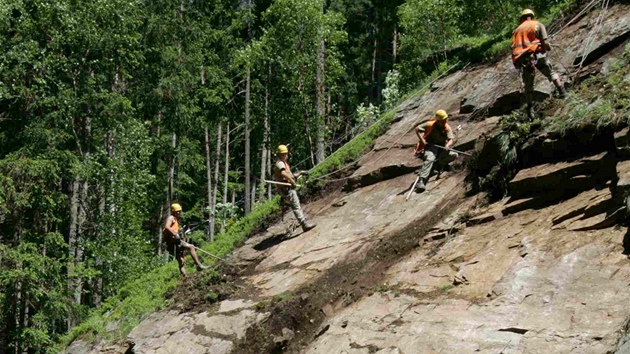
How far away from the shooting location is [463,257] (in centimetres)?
912

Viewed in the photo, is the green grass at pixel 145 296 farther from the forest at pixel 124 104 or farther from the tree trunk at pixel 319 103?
the tree trunk at pixel 319 103

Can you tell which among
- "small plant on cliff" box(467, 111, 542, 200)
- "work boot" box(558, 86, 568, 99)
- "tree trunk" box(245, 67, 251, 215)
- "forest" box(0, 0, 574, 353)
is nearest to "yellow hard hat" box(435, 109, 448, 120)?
"small plant on cliff" box(467, 111, 542, 200)

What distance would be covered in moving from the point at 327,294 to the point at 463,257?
224cm

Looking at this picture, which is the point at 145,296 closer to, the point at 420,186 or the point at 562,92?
the point at 420,186

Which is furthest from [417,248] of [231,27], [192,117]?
[231,27]

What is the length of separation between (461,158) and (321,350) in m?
5.11

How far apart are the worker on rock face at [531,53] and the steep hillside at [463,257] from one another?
1.47 ft

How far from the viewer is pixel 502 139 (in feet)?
35.0

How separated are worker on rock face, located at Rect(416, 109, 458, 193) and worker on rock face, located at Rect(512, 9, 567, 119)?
1.59m

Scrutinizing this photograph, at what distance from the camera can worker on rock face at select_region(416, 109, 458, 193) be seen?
12.1m

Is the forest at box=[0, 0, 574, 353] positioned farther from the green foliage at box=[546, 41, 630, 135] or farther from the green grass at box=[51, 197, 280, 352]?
the green foliage at box=[546, 41, 630, 135]

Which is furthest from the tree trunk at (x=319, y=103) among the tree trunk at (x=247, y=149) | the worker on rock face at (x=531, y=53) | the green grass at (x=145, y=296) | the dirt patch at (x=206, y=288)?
the worker on rock face at (x=531, y=53)

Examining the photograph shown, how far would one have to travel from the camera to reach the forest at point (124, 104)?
2047 centimetres

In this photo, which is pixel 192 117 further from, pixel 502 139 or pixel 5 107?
pixel 502 139
